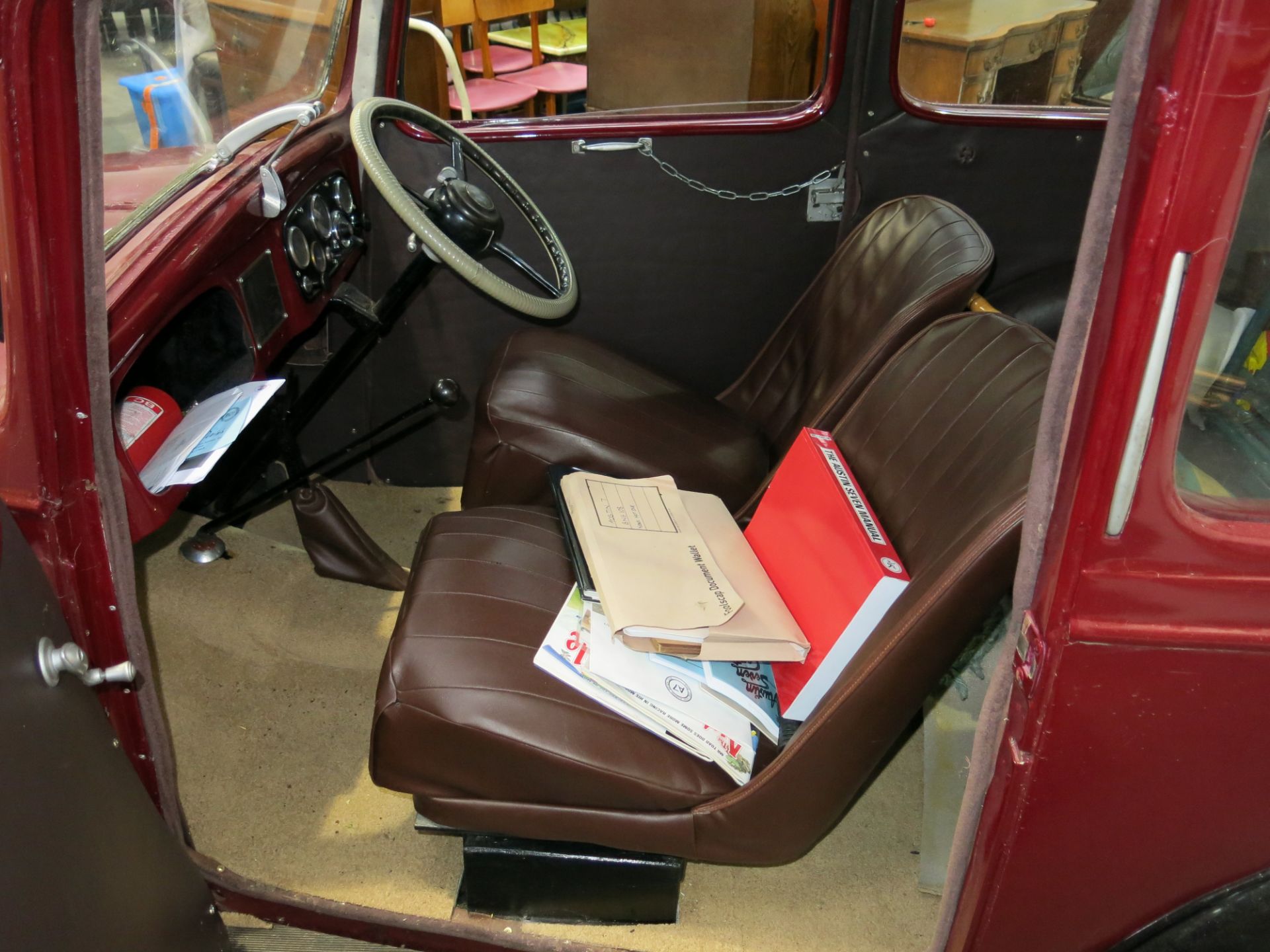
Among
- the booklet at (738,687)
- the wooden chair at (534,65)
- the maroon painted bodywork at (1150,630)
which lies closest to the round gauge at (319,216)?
the booklet at (738,687)

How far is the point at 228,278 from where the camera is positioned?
1624 millimetres

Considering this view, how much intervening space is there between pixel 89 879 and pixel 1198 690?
3.41ft

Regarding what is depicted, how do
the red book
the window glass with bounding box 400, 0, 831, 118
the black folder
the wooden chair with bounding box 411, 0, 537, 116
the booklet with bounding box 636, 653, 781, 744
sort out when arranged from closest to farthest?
the red book, the booklet with bounding box 636, 653, 781, 744, the black folder, the window glass with bounding box 400, 0, 831, 118, the wooden chair with bounding box 411, 0, 537, 116

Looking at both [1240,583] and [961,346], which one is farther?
[961,346]

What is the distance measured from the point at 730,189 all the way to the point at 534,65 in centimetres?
222

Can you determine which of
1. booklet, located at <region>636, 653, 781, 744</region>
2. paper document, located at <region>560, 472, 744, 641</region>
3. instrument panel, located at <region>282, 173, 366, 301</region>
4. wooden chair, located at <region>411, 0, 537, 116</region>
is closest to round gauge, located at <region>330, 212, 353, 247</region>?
instrument panel, located at <region>282, 173, 366, 301</region>

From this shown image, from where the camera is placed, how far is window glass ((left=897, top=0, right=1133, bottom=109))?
221 centimetres

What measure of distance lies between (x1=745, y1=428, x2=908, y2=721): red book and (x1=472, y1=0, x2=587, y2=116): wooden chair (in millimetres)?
2640

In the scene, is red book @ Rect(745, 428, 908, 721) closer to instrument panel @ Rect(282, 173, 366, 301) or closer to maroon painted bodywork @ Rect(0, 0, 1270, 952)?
maroon painted bodywork @ Rect(0, 0, 1270, 952)

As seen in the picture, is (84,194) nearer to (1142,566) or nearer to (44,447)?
(44,447)

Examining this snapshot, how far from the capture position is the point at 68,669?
91cm

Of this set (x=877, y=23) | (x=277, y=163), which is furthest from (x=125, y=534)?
(x=877, y=23)

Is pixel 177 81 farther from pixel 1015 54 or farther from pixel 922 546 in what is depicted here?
pixel 1015 54

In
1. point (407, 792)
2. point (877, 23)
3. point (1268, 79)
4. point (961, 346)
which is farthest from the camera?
point (877, 23)
